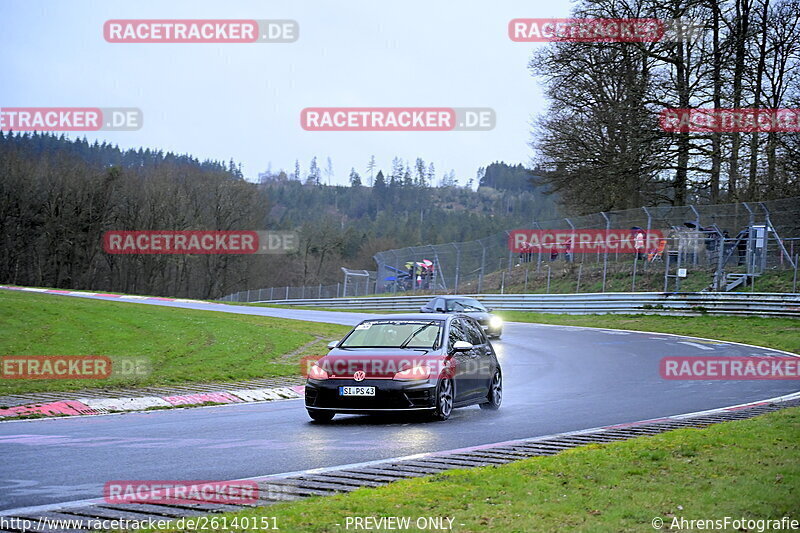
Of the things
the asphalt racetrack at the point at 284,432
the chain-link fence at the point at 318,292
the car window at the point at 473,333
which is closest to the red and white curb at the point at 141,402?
the asphalt racetrack at the point at 284,432

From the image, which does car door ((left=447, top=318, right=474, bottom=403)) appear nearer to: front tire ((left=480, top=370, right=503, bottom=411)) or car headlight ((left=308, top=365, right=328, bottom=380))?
front tire ((left=480, top=370, right=503, bottom=411))

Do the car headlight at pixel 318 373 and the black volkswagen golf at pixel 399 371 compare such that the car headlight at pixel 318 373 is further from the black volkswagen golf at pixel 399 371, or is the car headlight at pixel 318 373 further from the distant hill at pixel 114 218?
the distant hill at pixel 114 218

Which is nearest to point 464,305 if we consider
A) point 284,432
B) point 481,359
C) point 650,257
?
point 650,257

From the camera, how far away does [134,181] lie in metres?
89.4

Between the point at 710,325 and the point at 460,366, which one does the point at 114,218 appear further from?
the point at 460,366

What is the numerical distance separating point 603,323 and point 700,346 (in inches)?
412

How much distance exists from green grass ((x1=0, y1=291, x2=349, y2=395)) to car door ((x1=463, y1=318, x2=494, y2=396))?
17.1ft

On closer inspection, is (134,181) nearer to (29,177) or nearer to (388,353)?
(29,177)

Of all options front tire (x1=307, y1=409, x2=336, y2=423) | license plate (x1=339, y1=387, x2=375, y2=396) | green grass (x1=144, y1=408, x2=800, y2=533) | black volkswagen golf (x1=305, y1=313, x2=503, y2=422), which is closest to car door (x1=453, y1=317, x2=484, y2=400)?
black volkswagen golf (x1=305, y1=313, x2=503, y2=422)

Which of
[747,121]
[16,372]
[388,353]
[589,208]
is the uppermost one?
[747,121]

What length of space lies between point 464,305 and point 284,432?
20.5 meters

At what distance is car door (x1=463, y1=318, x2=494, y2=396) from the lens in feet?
44.4

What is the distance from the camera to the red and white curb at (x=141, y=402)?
1233cm

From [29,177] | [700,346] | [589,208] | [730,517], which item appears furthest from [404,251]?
[730,517]
